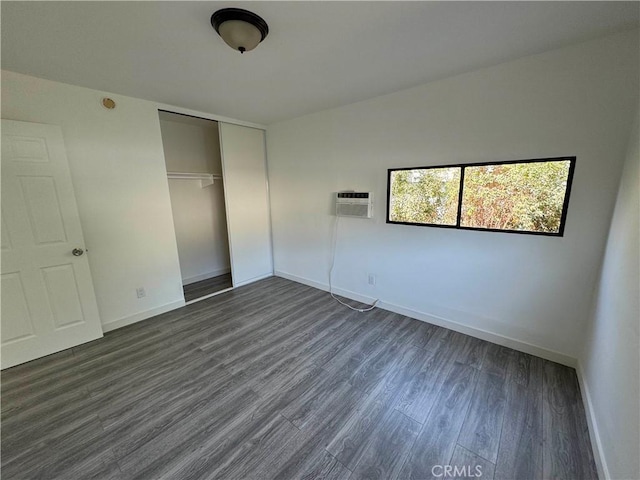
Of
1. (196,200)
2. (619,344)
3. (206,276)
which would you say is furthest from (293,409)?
(196,200)

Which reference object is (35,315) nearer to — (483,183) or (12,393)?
(12,393)

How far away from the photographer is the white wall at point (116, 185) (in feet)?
7.46

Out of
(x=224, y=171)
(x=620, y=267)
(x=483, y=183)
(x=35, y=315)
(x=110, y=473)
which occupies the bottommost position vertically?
(x=110, y=473)

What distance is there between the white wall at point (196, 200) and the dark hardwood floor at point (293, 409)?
1.73m

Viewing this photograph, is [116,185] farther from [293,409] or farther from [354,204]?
[293,409]

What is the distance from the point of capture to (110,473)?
53.4 inches

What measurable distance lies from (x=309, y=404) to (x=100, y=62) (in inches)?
121

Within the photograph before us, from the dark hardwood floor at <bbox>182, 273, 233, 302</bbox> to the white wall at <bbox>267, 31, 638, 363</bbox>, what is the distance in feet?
6.15

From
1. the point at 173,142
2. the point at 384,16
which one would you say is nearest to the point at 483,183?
the point at 384,16

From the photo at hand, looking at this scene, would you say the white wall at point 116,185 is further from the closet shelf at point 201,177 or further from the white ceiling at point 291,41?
the closet shelf at point 201,177

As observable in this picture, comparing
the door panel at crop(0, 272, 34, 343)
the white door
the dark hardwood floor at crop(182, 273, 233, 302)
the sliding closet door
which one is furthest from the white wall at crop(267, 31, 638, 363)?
the door panel at crop(0, 272, 34, 343)

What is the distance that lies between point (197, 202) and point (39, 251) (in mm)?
2095

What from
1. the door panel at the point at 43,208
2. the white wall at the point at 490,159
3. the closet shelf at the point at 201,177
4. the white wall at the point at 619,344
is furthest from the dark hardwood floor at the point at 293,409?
the closet shelf at the point at 201,177

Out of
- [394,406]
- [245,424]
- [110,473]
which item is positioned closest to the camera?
[110,473]
